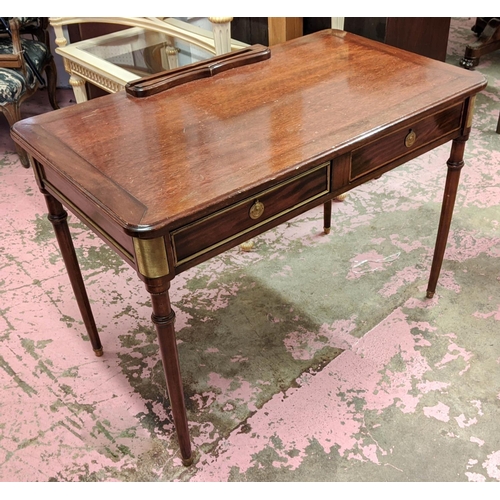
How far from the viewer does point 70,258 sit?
1.80 metres

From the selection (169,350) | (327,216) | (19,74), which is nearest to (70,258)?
(169,350)

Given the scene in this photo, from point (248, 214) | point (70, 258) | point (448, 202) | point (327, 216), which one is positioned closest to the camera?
point (248, 214)

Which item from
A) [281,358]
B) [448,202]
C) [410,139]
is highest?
[410,139]

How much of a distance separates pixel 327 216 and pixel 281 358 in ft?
2.46

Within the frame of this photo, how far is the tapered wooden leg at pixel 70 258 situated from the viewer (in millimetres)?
1699

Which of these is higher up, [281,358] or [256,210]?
[256,210]

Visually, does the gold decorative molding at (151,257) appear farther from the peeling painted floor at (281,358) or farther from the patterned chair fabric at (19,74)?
the patterned chair fabric at (19,74)

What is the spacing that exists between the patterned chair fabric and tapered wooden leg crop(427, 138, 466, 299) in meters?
2.18

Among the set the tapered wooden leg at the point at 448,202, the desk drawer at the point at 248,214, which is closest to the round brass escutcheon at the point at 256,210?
the desk drawer at the point at 248,214

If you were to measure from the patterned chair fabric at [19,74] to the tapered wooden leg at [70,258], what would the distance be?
154 cm

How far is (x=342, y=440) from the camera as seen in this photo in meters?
1.72

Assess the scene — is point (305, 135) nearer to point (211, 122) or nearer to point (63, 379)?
point (211, 122)

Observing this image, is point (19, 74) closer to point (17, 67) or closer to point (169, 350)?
point (17, 67)

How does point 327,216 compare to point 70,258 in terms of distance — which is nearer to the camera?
point 70,258
